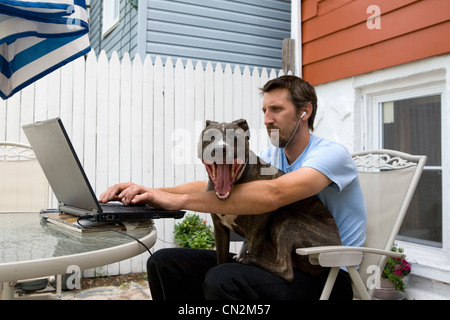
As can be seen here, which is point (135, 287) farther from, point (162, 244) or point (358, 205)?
point (358, 205)

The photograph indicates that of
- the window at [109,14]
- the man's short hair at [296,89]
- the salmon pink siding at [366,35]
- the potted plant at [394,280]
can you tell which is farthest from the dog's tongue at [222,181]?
the window at [109,14]

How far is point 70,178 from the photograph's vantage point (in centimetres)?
161

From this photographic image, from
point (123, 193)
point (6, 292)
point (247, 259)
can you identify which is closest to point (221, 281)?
point (247, 259)

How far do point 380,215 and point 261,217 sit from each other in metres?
0.74

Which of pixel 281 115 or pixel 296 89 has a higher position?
pixel 296 89

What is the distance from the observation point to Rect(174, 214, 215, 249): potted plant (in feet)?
14.4

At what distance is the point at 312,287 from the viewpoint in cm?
167

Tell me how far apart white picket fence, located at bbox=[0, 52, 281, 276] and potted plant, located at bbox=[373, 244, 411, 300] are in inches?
80.7

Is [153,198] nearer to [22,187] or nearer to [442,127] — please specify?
[22,187]

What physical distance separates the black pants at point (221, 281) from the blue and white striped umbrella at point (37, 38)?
117cm

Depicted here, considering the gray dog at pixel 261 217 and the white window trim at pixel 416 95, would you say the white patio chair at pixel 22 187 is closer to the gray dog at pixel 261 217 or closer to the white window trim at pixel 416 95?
the gray dog at pixel 261 217

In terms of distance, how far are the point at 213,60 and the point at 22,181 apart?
467cm

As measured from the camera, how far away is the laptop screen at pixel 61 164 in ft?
4.77
